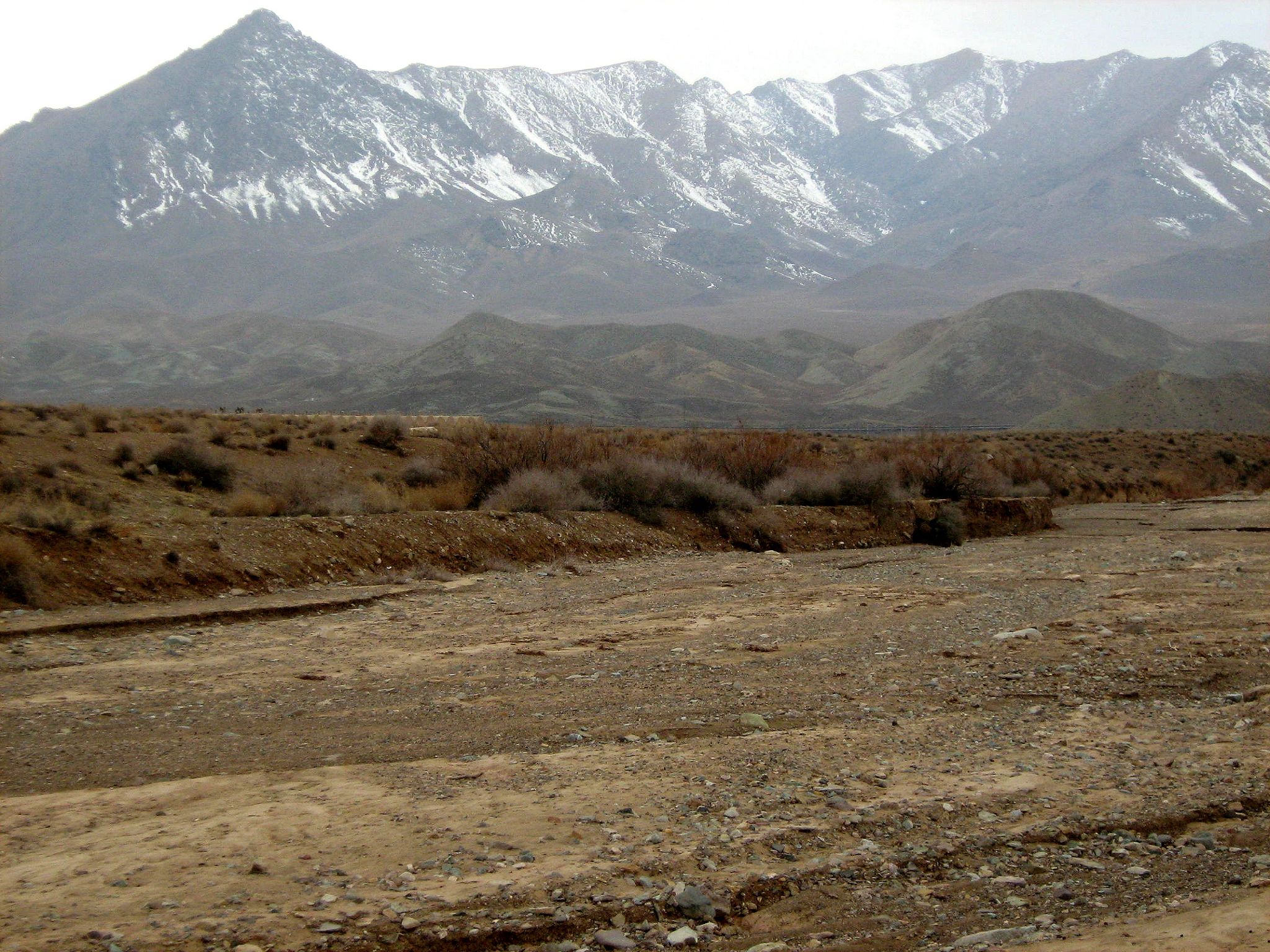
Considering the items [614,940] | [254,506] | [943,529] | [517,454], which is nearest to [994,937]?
[614,940]

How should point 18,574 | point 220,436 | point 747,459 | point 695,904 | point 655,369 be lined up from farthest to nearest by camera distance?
point 655,369 < point 220,436 < point 747,459 < point 18,574 < point 695,904

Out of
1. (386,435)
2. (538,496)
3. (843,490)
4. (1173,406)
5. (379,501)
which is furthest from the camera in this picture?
(1173,406)

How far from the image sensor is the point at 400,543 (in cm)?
2147

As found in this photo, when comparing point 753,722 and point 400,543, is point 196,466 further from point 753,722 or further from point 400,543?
point 753,722

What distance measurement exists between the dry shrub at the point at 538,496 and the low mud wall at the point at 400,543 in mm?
502

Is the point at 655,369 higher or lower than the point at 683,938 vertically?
higher

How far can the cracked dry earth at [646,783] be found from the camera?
668cm

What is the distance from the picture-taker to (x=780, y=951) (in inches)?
248

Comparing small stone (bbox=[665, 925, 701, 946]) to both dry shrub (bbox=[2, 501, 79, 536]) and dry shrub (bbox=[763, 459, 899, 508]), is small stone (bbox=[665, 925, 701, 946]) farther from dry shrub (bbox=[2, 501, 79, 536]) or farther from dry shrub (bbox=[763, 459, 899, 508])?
dry shrub (bbox=[763, 459, 899, 508])

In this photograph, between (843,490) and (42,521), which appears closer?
(42,521)

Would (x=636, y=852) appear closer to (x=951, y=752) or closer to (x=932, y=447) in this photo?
(x=951, y=752)

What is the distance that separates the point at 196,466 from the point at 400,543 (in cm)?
867

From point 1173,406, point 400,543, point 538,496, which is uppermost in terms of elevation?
point 538,496

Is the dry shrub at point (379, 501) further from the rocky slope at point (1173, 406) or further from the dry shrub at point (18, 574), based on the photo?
the rocky slope at point (1173, 406)
